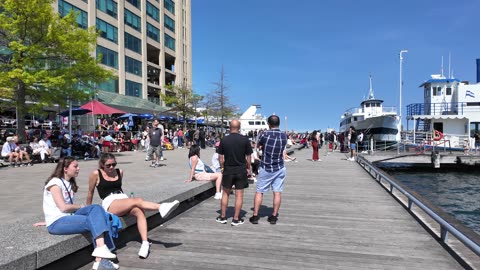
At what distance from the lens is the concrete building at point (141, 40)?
126 ft

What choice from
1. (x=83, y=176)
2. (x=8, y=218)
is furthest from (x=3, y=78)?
(x=8, y=218)

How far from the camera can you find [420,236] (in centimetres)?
560

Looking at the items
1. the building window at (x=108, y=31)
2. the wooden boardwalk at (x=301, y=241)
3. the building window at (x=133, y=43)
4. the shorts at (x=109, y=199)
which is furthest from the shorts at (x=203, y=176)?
the building window at (x=133, y=43)

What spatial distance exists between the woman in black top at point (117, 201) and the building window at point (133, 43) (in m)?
41.6

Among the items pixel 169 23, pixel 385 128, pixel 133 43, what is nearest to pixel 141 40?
pixel 133 43

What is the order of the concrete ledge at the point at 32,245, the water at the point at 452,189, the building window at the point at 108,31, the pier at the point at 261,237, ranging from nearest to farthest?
1. the concrete ledge at the point at 32,245
2. the pier at the point at 261,237
3. the water at the point at 452,189
4. the building window at the point at 108,31

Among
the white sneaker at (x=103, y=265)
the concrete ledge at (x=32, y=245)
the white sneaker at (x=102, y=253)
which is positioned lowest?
the white sneaker at (x=103, y=265)

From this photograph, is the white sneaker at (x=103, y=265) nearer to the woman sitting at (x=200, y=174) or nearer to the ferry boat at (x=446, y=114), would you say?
the woman sitting at (x=200, y=174)

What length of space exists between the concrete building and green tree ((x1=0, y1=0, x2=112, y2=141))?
1755 centimetres

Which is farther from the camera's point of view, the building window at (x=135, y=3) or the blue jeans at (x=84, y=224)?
the building window at (x=135, y=3)

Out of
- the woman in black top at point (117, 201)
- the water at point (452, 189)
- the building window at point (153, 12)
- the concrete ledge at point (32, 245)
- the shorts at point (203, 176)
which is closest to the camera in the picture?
the concrete ledge at point (32, 245)

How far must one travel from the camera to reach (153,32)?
50.5 m

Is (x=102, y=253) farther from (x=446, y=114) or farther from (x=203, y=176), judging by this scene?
(x=446, y=114)

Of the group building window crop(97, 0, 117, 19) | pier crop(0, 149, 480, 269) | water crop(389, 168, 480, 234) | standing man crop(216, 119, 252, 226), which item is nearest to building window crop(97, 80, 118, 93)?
building window crop(97, 0, 117, 19)
